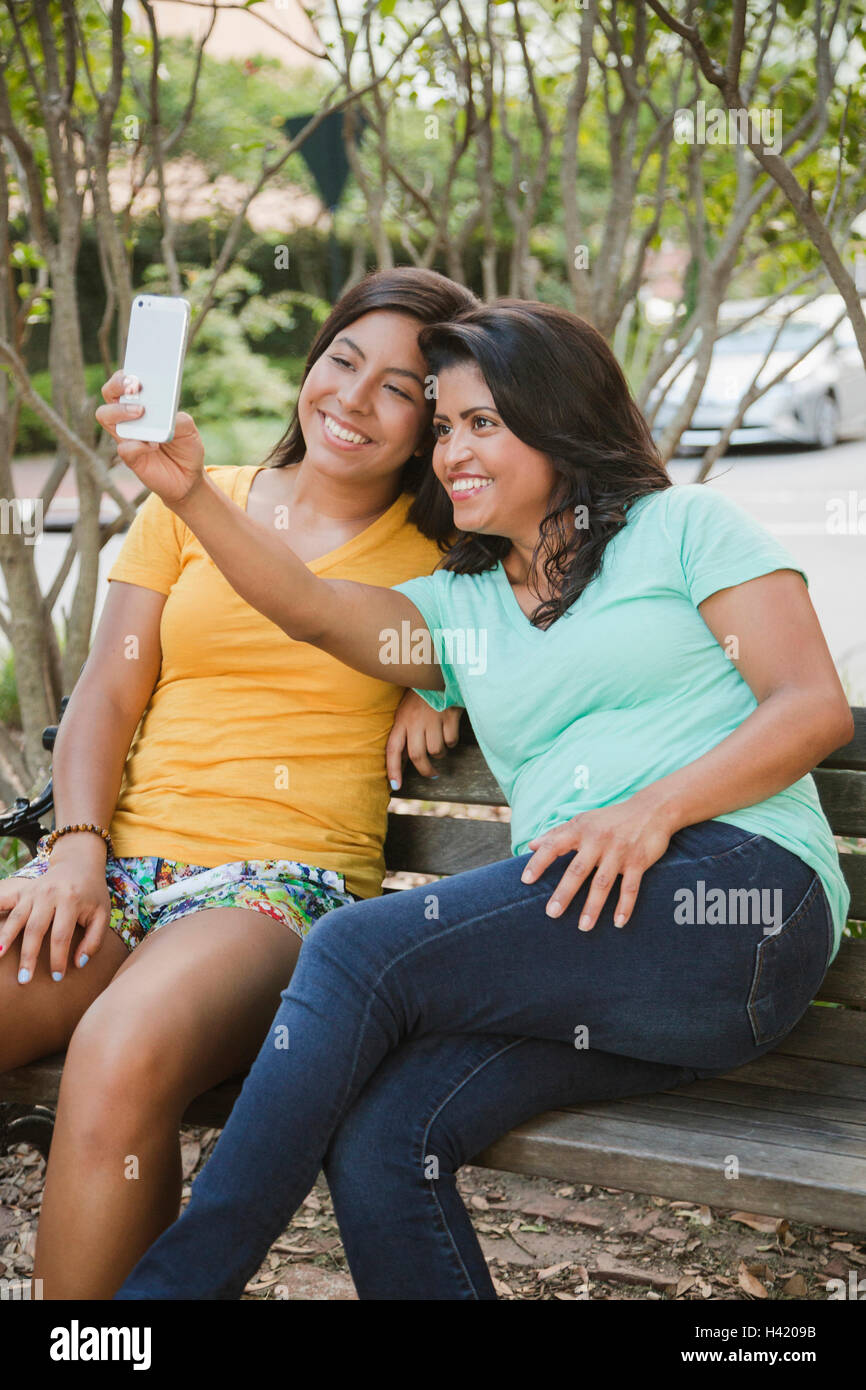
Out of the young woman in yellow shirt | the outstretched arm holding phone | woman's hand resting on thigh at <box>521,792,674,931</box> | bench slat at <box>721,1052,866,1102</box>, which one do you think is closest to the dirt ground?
bench slat at <box>721,1052,866,1102</box>

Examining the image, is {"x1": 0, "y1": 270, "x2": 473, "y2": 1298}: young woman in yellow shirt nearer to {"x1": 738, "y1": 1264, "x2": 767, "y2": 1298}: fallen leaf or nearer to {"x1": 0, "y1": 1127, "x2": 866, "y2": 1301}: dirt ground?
{"x1": 0, "y1": 1127, "x2": 866, "y2": 1301}: dirt ground

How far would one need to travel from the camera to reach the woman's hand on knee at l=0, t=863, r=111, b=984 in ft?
7.37

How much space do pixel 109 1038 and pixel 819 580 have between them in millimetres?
8182

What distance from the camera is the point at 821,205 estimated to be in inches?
202

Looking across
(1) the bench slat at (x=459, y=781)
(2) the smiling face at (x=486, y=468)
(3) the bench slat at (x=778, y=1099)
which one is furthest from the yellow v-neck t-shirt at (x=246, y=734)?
(3) the bench slat at (x=778, y=1099)

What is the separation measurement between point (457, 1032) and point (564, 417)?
106cm

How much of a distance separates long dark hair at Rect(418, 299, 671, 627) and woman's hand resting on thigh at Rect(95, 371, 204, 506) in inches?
21.0

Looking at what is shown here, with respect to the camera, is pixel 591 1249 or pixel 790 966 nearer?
pixel 790 966

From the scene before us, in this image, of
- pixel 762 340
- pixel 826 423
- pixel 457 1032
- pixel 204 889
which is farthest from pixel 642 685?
pixel 826 423

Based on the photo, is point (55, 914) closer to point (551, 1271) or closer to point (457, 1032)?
point (457, 1032)

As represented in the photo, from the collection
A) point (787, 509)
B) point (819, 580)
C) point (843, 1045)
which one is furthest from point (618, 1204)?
point (787, 509)

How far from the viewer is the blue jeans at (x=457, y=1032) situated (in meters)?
1.83

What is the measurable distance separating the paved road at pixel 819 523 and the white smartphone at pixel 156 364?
12.6 feet

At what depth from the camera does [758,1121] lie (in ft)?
6.75
